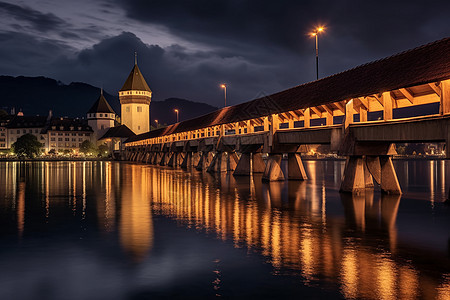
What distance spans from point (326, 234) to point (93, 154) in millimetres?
175272

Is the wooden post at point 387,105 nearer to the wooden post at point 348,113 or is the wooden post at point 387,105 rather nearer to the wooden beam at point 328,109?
the wooden post at point 348,113

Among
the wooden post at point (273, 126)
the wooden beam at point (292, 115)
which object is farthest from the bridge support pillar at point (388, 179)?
the wooden post at point (273, 126)

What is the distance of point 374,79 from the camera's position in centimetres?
2597

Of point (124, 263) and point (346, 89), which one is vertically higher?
point (346, 89)

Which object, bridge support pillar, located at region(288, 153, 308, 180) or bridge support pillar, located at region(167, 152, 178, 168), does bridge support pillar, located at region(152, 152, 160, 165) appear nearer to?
bridge support pillar, located at region(167, 152, 178, 168)

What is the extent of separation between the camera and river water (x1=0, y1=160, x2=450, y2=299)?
9930 millimetres

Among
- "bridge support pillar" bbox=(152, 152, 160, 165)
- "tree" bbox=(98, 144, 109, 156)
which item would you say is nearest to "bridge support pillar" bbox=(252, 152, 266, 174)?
"bridge support pillar" bbox=(152, 152, 160, 165)

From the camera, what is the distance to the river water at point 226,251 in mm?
9930

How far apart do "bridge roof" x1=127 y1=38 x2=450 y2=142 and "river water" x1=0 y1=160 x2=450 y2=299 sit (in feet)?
23.0

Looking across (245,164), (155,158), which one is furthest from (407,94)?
(155,158)

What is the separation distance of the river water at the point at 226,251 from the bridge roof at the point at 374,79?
7025mm

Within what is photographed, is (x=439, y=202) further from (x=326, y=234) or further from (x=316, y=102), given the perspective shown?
(x=326, y=234)

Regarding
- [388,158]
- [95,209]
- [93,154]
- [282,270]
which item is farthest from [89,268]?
[93,154]

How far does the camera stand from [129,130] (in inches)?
6644
